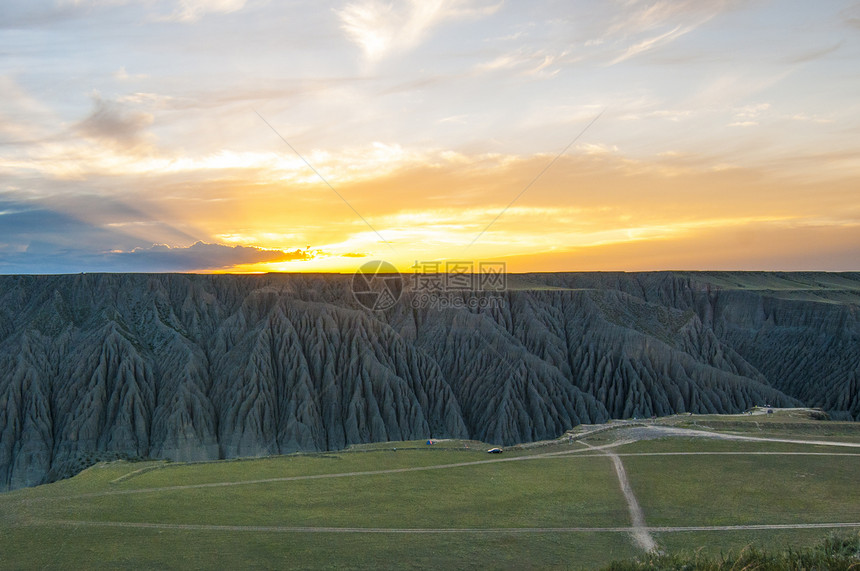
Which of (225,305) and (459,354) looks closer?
(459,354)

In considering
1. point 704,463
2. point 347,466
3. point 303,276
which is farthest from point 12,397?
point 704,463

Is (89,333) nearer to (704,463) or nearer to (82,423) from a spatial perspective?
(82,423)

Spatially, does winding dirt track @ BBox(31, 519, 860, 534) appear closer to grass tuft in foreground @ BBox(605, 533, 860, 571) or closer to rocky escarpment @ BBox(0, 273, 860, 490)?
grass tuft in foreground @ BBox(605, 533, 860, 571)

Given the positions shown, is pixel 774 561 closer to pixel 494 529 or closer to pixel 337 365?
pixel 494 529

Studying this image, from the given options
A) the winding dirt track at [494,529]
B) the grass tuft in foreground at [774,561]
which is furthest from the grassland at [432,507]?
the grass tuft in foreground at [774,561]

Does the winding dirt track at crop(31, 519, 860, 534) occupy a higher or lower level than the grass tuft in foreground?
lower

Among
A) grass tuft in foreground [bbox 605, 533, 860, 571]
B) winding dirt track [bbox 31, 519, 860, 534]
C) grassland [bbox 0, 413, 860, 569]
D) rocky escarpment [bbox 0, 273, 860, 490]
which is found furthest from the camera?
rocky escarpment [bbox 0, 273, 860, 490]

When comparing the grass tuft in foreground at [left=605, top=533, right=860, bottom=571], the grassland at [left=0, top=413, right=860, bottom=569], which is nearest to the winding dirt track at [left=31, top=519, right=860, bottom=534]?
the grassland at [left=0, top=413, right=860, bottom=569]
